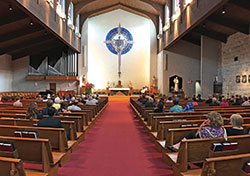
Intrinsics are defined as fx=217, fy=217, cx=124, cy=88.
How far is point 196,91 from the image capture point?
58.3 ft

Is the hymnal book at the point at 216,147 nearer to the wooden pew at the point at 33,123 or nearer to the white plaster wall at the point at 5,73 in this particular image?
the wooden pew at the point at 33,123

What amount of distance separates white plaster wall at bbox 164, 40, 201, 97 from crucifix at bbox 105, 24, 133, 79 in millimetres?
4781

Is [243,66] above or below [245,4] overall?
below

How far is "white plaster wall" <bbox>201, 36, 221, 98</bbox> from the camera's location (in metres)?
13.7

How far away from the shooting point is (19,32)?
12.0 m

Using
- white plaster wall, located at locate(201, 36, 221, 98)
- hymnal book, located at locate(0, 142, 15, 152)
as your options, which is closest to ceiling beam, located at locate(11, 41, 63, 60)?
white plaster wall, located at locate(201, 36, 221, 98)

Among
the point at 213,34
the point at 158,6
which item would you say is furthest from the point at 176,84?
the point at 158,6

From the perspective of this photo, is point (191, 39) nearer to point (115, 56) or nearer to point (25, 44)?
point (115, 56)

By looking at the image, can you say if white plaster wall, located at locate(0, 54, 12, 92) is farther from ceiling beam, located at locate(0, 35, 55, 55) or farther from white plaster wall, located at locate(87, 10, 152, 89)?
white plaster wall, located at locate(87, 10, 152, 89)

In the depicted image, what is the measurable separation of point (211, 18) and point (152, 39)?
9666mm

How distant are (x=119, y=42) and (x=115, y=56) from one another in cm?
240

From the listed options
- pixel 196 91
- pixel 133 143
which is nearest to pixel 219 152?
pixel 133 143

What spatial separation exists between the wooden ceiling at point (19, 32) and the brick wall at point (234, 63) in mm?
10050

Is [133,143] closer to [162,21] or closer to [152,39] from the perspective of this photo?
[162,21]
